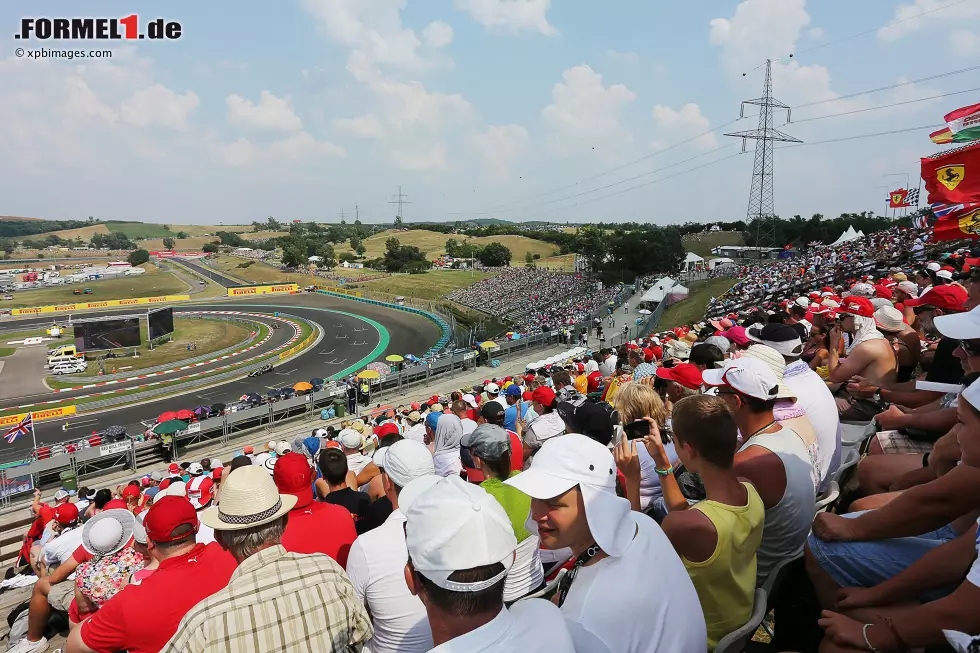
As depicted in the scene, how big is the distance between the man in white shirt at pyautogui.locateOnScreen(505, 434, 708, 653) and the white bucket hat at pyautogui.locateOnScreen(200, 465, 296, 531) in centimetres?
Answer: 151

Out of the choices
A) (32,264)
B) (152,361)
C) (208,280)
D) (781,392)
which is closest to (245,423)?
(781,392)

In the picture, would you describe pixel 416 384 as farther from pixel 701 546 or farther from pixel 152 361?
pixel 152 361

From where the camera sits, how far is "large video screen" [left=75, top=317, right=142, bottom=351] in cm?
3988

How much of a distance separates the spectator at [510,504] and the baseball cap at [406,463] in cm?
38

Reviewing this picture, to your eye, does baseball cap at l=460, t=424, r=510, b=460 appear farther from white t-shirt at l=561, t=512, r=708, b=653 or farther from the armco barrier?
the armco barrier

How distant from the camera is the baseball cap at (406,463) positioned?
379 centimetres

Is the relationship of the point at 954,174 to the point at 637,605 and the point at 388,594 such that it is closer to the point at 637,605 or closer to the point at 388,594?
the point at 637,605

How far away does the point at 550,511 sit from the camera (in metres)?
2.29

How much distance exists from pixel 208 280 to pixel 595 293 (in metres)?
79.6

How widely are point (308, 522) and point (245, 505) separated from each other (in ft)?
2.88

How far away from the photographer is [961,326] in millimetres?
2754

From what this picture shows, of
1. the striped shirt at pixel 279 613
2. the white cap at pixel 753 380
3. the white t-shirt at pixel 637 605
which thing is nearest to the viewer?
the white t-shirt at pixel 637 605

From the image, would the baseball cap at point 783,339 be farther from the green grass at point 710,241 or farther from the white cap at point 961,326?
the green grass at point 710,241

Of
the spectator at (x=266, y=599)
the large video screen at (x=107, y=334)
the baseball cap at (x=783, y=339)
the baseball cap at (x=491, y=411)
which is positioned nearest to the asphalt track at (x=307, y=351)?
the large video screen at (x=107, y=334)
